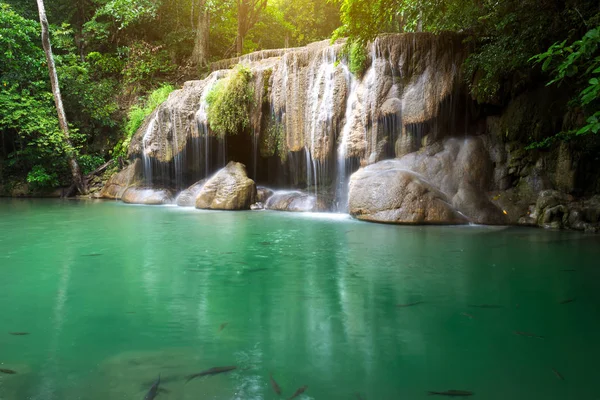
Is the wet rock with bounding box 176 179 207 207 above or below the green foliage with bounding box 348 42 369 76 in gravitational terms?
below

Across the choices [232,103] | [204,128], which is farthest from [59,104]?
[232,103]

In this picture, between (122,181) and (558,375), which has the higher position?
(122,181)

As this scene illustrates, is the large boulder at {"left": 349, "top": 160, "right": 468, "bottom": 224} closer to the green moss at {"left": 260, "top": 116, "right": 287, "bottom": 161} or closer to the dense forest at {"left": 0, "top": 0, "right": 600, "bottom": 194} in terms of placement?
the dense forest at {"left": 0, "top": 0, "right": 600, "bottom": 194}

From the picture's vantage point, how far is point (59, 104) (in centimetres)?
1557

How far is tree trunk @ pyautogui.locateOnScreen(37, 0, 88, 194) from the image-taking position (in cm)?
1486

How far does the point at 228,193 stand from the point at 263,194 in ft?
4.47

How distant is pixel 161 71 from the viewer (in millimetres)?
19328

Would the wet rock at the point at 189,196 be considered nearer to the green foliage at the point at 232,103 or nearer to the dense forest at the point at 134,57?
the green foliage at the point at 232,103

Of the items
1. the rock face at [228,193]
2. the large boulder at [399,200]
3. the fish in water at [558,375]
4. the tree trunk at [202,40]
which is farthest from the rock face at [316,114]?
the fish in water at [558,375]

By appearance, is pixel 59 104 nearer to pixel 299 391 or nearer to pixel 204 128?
pixel 204 128

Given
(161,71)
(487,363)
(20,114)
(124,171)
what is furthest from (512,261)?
(161,71)

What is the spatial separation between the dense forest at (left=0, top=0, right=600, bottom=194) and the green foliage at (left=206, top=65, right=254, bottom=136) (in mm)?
3565

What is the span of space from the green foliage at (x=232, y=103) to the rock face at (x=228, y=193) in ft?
4.81

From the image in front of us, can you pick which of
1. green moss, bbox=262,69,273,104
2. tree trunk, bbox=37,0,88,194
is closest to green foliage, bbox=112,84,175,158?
tree trunk, bbox=37,0,88,194
